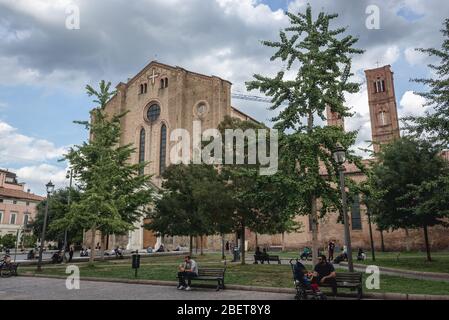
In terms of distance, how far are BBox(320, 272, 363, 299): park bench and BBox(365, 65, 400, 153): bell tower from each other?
174ft

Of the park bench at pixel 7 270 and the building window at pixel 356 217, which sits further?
the building window at pixel 356 217

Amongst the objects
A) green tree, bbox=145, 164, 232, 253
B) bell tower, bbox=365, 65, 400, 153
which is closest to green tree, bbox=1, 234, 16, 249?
green tree, bbox=145, 164, 232, 253

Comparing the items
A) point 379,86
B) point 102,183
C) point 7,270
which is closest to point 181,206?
point 102,183

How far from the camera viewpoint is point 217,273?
12.2 metres

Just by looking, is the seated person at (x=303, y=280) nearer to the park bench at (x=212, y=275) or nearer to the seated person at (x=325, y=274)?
the seated person at (x=325, y=274)

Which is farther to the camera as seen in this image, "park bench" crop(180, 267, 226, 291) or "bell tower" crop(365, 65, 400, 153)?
"bell tower" crop(365, 65, 400, 153)

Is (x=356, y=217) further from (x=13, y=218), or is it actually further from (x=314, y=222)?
(x=13, y=218)

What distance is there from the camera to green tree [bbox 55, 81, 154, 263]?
20766 millimetres

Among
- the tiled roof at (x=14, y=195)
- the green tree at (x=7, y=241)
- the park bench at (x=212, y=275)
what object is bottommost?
the park bench at (x=212, y=275)

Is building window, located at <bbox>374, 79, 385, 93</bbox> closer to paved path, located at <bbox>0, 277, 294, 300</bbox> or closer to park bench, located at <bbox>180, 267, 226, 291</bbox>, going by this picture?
park bench, located at <bbox>180, 267, 226, 291</bbox>

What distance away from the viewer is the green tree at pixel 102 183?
20766 millimetres

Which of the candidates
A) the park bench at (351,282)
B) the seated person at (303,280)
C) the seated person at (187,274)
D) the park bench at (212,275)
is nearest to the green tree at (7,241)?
the seated person at (187,274)

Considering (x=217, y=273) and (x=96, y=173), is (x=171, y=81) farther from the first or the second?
(x=217, y=273)

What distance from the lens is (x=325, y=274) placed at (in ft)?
34.1
